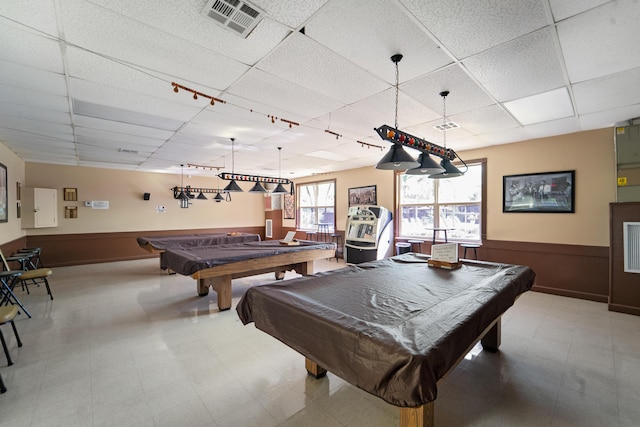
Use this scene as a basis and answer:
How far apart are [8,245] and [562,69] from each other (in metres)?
8.79

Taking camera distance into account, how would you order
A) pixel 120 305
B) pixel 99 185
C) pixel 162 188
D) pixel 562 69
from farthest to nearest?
pixel 162 188
pixel 99 185
pixel 120 305
pixel 562 69

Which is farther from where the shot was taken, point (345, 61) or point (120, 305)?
point (120, 305)

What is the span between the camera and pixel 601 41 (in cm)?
212

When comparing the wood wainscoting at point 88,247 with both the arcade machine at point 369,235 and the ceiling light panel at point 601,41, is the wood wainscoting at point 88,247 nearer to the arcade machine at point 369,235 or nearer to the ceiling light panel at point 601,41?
the arcade machine at point 369,235

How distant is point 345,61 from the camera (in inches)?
95.0

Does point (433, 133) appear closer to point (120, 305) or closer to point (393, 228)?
point (393, 228)

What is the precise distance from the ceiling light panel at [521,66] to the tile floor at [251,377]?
2722mm

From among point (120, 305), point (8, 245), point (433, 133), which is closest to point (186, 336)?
point (120, 305)

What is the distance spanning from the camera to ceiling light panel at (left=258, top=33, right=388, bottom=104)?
2236 mm

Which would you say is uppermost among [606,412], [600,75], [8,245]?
[600,75]

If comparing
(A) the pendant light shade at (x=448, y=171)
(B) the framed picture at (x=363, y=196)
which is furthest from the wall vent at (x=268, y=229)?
(A) the pendant light shade at (x=448, y=171)

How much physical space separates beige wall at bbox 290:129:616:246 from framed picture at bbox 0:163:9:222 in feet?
28.1

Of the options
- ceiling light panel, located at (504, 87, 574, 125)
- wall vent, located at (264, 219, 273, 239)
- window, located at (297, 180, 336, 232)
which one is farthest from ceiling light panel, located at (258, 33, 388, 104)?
wall vent, located at (264, 219, 273, 239)

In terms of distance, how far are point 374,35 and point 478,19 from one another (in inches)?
28.0
